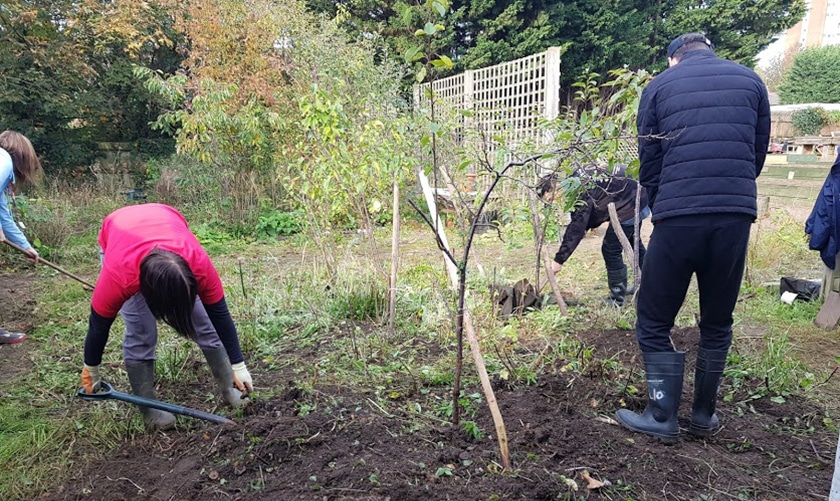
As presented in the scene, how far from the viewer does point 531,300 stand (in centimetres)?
371

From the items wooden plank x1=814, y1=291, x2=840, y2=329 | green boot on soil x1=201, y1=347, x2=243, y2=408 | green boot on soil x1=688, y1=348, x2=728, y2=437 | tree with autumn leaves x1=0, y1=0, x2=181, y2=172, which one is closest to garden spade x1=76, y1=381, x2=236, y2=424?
green boot on soil x1=201, y1=347, x2=243, y2=408

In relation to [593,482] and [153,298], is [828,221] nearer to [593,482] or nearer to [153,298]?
[593,482]

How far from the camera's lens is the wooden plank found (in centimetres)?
361

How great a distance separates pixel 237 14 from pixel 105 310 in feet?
22.8

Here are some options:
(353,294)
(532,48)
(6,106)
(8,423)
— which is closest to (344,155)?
(353,294)

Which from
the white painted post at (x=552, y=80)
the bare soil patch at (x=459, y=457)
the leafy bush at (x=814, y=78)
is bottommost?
the bare soil patch at (x=459, y=457)

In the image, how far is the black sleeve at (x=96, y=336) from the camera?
2.02m

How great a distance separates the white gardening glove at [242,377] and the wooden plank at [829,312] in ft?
12.9

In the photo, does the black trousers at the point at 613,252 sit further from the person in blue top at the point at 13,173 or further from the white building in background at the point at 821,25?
the white building in background at the point at 821,25

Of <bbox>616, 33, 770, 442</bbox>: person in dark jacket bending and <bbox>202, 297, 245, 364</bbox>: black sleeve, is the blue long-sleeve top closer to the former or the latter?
<bbox>202, 297, 245, 364</bbox>: black sleeve

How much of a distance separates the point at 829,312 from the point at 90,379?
4.62 m

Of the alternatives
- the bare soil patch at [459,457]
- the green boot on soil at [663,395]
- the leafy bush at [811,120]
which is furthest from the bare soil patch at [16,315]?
the leafy bush at [811,120]

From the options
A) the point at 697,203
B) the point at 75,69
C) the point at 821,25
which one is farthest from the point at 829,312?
the point at 821,25

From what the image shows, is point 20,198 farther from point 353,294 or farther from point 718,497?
point 718,497
